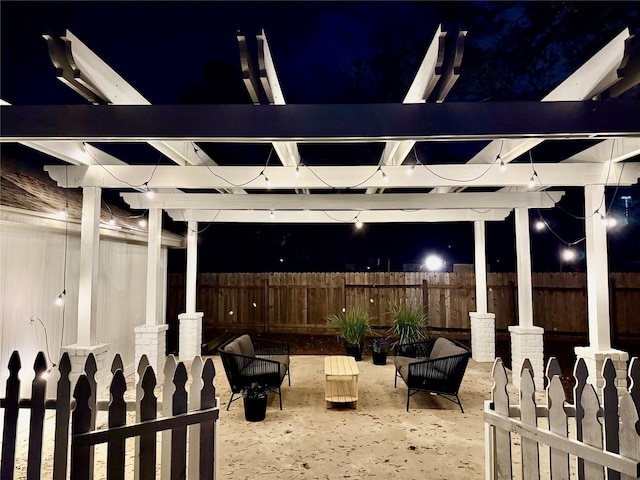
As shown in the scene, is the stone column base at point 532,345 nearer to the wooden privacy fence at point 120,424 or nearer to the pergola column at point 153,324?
the wooden privacy fence at point 120,424

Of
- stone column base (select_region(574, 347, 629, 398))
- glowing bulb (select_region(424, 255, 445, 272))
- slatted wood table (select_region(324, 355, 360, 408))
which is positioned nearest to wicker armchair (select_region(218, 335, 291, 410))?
slatted wood table (select_region(324, 355, 360, 408))

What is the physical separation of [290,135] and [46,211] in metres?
3.50

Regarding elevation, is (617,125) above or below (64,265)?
above

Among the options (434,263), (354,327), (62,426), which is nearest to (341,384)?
(354,327)

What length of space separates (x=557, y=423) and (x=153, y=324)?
17.8 ft

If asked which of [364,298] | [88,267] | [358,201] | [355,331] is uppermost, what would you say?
[358,201]

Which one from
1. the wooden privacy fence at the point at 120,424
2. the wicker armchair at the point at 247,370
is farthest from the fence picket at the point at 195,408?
the wicker armchair at the point at 247,370

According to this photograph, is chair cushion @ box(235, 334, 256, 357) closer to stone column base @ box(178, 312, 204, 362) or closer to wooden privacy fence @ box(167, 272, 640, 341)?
stone column base @ box(178, 312, 204, 362)

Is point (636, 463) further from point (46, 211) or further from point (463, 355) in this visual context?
point (46, 211)

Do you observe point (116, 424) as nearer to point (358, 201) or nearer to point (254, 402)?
point (254, 402)

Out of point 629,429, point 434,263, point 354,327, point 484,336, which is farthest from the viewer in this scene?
point 434,263

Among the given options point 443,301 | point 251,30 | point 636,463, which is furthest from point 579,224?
point 636,463

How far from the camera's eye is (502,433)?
7.39ft

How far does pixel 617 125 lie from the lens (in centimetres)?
242
